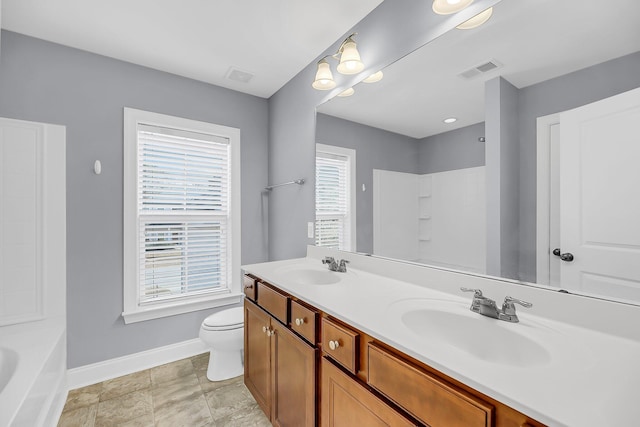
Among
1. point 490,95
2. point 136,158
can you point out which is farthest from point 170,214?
point 490,95

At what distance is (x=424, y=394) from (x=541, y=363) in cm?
35

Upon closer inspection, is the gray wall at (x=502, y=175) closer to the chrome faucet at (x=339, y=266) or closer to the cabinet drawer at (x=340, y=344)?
the cabinet drawer at (x=340, y=344)

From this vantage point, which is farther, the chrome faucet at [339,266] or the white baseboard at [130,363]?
the white baseboard at [130,363]

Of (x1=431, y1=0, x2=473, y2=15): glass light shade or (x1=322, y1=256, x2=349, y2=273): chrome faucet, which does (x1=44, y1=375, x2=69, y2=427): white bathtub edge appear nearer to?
(x1=322, y1=256, x2=349, y2=273): chrome faucet

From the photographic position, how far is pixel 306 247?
2.30 m

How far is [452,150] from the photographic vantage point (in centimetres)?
133

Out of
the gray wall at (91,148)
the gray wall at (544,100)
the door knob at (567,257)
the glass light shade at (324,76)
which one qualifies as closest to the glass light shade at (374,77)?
the glass light shade at (324,76)

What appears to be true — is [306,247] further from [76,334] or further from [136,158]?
[76,334]

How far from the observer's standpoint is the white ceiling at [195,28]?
161 cm

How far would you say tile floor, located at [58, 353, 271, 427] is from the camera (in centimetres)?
164

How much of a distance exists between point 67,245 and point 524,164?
2748 mm

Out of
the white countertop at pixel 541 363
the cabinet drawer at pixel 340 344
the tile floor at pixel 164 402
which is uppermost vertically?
the white countertop at pixel 541 363

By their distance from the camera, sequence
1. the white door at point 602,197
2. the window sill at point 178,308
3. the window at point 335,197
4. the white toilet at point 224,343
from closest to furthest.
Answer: the white door at point 602,197, the window at point 335,197, the white toilet at point 224,343, the window sill at point 178,308

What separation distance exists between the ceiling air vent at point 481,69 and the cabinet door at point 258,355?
155 cm
